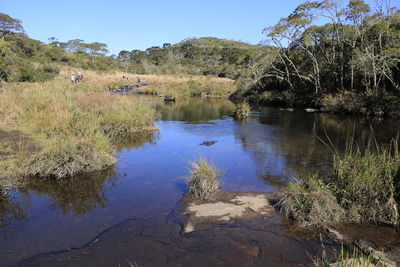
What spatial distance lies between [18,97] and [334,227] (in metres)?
14.4

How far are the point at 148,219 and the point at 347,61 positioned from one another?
89.4 ft

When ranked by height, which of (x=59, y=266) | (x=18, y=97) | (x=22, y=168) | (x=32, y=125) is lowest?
(x=59, y=266)

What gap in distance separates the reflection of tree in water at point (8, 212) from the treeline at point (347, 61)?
20882 mm

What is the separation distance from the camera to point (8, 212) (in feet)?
23.0

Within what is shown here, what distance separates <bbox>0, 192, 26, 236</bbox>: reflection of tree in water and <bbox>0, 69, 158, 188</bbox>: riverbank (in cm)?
32

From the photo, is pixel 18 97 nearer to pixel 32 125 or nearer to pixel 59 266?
pixel 32 125

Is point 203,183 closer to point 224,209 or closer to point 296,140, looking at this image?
point 224,209

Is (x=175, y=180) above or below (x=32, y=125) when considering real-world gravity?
below

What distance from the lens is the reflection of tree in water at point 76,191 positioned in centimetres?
749

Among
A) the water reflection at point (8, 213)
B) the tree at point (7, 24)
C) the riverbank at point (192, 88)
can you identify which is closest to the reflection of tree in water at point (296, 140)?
the water reflection at point (8, 213)

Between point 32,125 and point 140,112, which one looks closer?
point 32,125

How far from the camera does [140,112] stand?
17250 mm

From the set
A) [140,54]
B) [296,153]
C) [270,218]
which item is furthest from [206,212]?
[140,54]

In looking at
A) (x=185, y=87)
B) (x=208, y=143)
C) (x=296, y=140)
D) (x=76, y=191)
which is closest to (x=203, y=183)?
(x=76, y=191)
